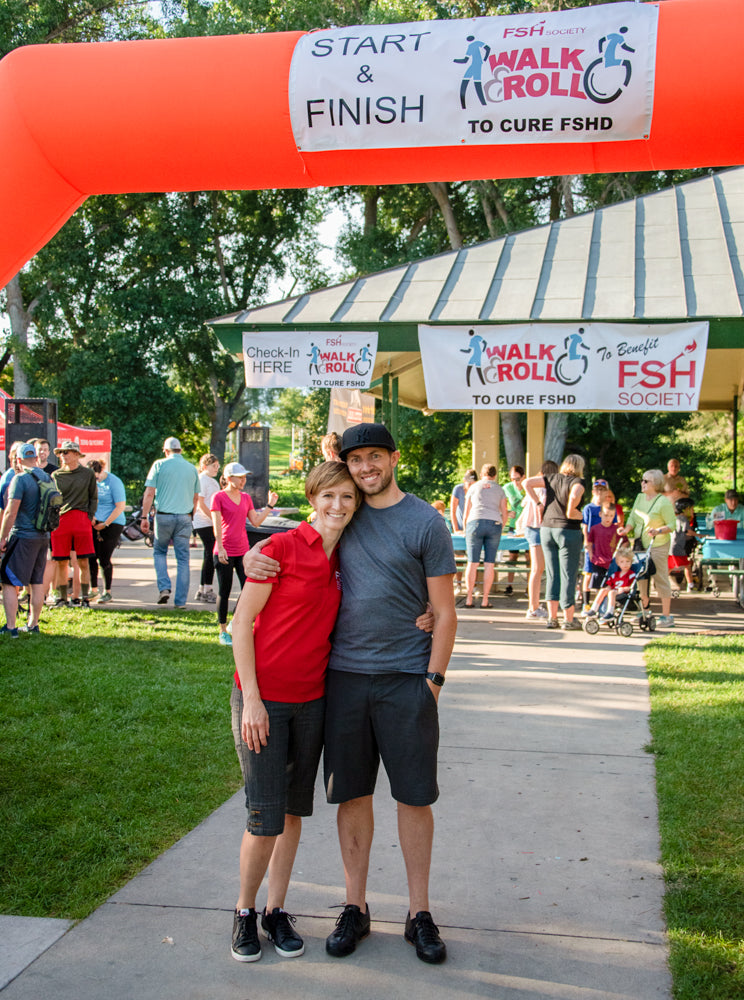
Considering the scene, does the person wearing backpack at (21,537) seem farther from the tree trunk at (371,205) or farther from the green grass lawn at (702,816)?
the tree trunk at (371,205)

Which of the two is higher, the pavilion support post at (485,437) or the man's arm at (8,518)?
the pavilion support post at (485,437)

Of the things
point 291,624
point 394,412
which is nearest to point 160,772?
point 291,624

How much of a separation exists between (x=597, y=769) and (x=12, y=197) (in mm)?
4334

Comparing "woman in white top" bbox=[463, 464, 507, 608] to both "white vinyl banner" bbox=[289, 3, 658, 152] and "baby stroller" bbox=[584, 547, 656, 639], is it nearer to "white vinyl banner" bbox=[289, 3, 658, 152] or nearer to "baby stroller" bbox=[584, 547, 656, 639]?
"baby stroller" bbox=[584, 547, 656, 639]

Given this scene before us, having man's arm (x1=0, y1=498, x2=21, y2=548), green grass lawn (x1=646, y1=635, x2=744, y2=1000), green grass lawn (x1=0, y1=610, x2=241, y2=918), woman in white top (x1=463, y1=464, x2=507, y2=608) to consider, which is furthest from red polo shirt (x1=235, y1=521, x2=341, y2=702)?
woman in white top (x1=463, y1=464, x2=507, y2=608)

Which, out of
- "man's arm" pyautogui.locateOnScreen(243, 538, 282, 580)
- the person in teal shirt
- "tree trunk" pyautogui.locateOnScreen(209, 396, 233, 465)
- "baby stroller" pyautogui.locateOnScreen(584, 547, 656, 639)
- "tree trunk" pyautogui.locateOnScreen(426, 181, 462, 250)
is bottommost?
"baby stroller" pyautogui.locateOnScreen(584, 547, 656, 639)

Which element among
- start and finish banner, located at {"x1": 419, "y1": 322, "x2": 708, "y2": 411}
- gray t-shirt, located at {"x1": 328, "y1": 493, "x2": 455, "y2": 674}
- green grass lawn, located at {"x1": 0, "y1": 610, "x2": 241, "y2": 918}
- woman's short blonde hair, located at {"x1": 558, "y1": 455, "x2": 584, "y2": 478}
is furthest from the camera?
woman's short blonde hair, located at {"x1": 558, "y1": 455, "x2": 584, "y2": 478}

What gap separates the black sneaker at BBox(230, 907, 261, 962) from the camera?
3352mm

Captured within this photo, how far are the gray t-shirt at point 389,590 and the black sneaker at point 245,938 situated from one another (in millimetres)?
941

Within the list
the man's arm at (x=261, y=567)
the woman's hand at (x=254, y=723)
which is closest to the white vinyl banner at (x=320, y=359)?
the man's arm at (x=261, y=567)

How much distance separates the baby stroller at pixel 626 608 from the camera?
9938 mm

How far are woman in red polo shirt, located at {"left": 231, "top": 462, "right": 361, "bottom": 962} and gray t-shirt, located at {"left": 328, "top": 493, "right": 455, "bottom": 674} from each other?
0.07 m

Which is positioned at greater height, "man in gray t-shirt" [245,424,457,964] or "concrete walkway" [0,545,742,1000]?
"man in gray t-shirt" [245,424,457,964]

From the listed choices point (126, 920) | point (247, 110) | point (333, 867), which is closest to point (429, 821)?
point (333, 867)
